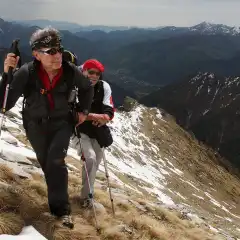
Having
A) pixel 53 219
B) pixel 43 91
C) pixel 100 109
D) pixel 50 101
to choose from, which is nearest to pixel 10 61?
pixel 43 91

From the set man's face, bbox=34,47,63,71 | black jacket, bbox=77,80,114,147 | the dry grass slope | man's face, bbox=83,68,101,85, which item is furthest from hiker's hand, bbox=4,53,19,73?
the dry grass slope

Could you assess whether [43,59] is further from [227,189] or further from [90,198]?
[227,189]

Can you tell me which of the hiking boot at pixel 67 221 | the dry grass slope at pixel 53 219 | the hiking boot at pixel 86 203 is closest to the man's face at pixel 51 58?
the dry grass slope at pixel 53 219

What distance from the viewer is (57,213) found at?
7375 millimetres

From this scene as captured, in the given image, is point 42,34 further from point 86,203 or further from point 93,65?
point 86,203

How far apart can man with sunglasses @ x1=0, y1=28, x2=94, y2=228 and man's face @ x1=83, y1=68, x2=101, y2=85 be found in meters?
1.37

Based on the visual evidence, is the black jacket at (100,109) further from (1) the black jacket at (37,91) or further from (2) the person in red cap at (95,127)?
Answer: (1) the black jacket at (37,91)

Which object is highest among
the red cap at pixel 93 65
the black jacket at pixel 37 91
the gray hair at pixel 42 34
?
the gray hair at pixel 42 34

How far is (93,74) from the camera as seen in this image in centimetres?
884

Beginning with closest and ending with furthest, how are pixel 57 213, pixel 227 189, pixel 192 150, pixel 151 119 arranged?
1. pixel 57 213
2. pixel 227 189
3. pixel 192 150
4. pixel 151 119

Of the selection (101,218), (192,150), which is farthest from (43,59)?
(192,150)

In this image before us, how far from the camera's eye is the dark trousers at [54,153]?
23.4 feet

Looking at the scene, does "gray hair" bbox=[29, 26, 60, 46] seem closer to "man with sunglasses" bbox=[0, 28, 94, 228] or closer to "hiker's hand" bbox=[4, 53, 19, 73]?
"man with sunglasses" bbox=[0, 28, 94, 228]

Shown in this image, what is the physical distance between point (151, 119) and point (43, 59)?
103504mm
